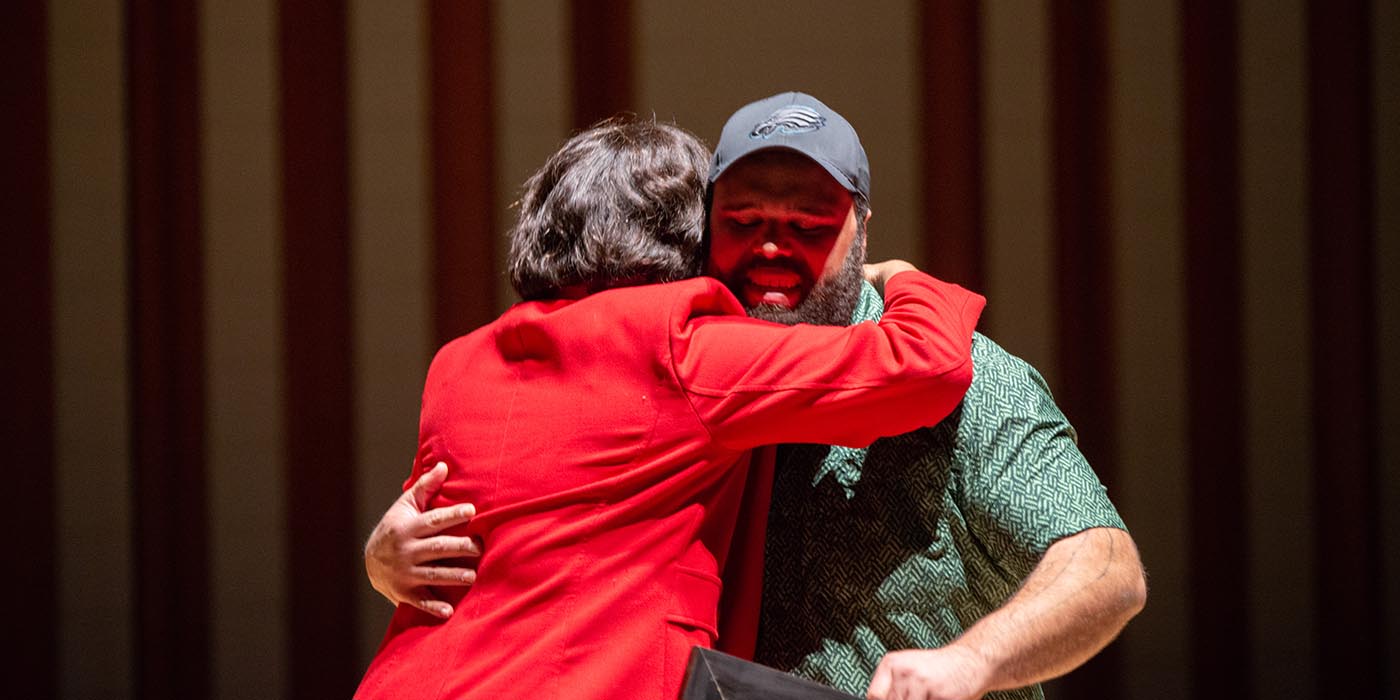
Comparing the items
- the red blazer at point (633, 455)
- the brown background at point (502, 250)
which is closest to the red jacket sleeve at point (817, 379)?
the red blazer at point (633, 455)

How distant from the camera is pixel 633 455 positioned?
1.15m

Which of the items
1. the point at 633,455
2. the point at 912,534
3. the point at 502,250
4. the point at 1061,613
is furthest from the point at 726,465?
the point at 502,250

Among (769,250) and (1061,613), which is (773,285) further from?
(1061,613)

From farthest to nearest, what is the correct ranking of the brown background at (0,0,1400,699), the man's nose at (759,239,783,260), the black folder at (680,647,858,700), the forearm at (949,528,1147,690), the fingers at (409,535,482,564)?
the brown background at (0,0,1400,699) < the man's nose at (759,239,783,260) < the fingers at (409,535,482,564) < the forearm at (949,528,1147,690) < the black folder at (680,647,858,700)

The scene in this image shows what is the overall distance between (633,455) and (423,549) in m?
0.25

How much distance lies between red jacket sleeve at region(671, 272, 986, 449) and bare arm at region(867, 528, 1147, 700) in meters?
0.19

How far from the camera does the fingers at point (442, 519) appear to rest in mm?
1224

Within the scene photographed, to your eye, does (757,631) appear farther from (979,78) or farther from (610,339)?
(979,78)

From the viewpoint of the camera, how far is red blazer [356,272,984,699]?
3.70 feet

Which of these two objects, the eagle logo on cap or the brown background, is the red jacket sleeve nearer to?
the eagle logo on cap

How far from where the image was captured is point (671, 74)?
2.96 m

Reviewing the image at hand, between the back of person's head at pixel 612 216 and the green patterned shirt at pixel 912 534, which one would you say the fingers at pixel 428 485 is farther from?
the green patterned shirt at pixel 912 534

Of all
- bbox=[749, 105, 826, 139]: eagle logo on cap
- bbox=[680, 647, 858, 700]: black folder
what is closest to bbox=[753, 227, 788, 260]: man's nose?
bbox=[749, 105, 826, 139]: eagle logo on cap

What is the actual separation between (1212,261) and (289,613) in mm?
2344
